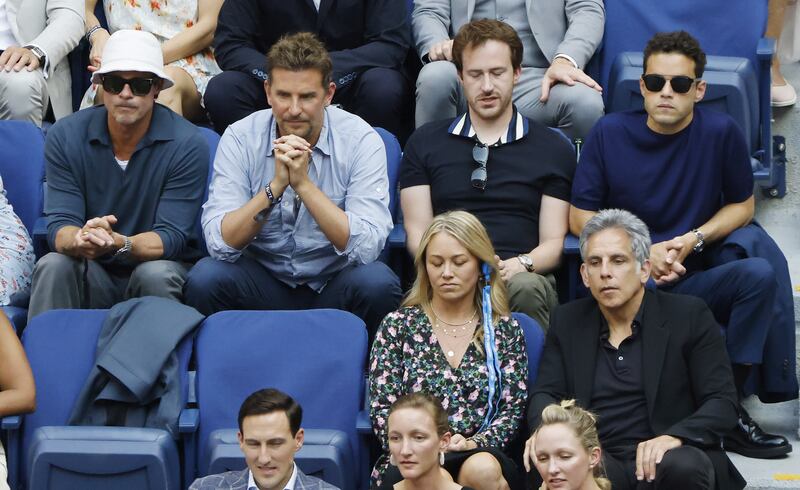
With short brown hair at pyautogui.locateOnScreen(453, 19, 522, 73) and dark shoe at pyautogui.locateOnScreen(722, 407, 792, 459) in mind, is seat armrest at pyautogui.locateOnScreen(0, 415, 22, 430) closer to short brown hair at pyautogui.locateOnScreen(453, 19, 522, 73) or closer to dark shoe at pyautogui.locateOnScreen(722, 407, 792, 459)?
short brown hair at pyautogui.locateOnScreen(453, 19, 522, 73)

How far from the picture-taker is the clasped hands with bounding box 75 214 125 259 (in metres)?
5.05

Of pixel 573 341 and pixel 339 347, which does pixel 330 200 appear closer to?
pixel 339 347

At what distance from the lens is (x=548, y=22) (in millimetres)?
6188

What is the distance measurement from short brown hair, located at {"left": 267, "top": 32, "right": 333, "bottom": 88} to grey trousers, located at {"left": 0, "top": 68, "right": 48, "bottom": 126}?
1340mm

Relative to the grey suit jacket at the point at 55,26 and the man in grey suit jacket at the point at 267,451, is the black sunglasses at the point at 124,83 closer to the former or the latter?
the grey suit jacket at the point at 55,26

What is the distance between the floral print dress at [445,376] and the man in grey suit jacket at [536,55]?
1426 mm

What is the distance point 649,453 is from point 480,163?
1.50 m

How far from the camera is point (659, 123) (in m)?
5.29

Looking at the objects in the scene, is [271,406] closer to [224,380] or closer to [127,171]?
[224,380]

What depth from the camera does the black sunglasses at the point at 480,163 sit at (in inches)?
211

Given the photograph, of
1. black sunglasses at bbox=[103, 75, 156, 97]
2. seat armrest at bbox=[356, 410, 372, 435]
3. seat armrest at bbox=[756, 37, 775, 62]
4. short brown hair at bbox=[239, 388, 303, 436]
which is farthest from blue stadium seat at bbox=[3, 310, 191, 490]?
seat armrest at bbox=[756, 37, 775, 62]

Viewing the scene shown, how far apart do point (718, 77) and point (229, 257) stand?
6.67 ft

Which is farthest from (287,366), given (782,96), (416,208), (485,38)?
(782,96)

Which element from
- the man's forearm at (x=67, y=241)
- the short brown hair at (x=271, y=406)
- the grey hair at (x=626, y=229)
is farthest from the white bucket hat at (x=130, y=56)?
the grey hair at (x=626, y=229)
